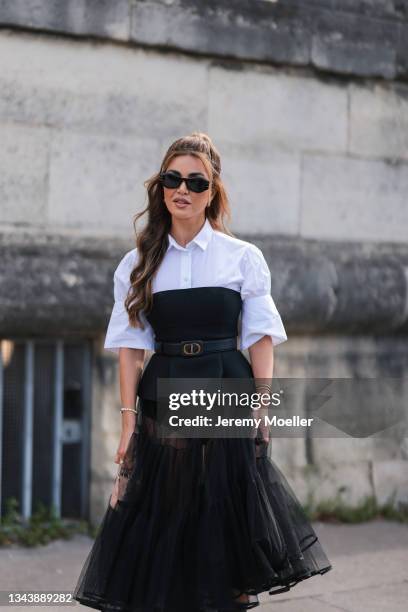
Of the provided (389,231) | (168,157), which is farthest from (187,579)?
(389,231)

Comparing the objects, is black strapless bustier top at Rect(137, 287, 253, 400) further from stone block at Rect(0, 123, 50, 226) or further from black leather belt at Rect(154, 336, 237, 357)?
stone block at Rect(0, 123, 50, 226)

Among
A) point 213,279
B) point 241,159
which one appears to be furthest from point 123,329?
point 241,159

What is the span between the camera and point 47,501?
19.1ft

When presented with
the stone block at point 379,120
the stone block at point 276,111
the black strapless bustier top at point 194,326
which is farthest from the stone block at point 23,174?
the stone block at point 379,120

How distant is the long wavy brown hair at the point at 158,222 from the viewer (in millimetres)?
3889

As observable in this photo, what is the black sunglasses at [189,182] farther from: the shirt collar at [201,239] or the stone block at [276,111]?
the stone block at [276,111]

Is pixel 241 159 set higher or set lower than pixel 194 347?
higher

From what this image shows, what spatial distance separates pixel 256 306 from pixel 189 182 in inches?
19.2

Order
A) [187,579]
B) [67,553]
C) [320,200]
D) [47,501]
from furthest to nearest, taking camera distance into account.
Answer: [320,200], [47,501], [67,553], [187,579]

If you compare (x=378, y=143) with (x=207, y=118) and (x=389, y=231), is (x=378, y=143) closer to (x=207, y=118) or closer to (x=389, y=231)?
(x=389, y=231)

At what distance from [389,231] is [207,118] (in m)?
1.32

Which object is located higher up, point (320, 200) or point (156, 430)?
Answer: point (320, 200)

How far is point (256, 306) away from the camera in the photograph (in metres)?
3.95

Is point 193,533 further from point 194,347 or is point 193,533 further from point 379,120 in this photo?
point 379,120
